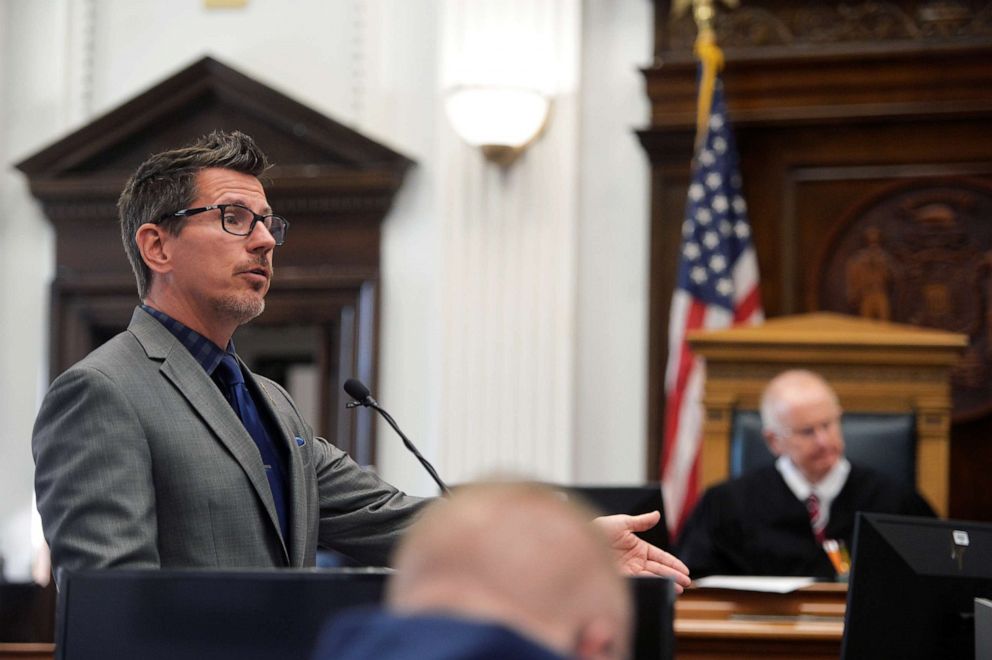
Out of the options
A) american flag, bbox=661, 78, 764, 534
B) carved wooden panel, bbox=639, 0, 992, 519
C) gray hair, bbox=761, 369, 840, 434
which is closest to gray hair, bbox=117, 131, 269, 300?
gray hair, bbox=761, 369, 840, 434

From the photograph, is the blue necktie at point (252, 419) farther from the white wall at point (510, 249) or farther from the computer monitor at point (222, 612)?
the white wall at point (510, 249)

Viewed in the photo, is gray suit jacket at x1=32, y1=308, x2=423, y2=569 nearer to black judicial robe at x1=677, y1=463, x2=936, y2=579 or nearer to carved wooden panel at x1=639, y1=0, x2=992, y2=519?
black judicial robe at x1=677, y1=463, x2=936, y2=579

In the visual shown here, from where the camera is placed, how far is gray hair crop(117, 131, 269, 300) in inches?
105

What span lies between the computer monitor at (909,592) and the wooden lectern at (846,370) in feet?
9.91

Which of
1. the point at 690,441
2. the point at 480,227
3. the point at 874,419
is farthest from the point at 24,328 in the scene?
the point at 874,419

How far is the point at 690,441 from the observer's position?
6254 mm

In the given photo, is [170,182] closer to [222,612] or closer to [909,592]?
[222,612]

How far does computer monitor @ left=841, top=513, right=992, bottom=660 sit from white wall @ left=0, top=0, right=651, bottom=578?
404cm

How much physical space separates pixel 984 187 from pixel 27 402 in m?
4.57

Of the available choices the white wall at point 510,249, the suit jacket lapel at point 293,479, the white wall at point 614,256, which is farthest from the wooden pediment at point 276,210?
the suit jacket lapel at point 293,479

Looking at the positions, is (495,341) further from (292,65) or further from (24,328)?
(24,328)

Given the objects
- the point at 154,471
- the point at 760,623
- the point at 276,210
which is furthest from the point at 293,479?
the point at 276,210

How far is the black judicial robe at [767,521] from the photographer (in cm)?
535

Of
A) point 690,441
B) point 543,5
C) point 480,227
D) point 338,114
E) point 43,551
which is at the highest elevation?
point 543,5
